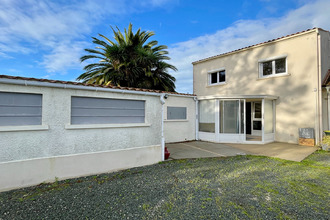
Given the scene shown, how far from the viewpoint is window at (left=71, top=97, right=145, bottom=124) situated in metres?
5.56

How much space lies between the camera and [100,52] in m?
17.0

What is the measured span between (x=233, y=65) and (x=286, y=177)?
34.4ft

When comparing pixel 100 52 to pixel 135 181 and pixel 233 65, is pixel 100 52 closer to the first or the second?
pixel 233 65

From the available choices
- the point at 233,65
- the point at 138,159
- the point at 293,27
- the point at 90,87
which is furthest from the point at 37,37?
the point at 293,27

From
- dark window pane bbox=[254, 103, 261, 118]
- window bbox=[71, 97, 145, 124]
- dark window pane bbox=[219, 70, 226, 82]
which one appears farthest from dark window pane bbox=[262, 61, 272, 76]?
window bbox=[71, 97, 145, 124]

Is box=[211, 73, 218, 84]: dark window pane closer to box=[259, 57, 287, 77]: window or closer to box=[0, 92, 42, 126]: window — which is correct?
box=[259, 57, 287, 77]: window

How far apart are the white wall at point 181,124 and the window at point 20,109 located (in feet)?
24.6

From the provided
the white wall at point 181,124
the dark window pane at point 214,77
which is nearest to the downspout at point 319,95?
the dark window pane at point 214,77

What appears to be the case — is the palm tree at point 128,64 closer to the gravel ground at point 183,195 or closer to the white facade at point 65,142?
the white facade at point 65,142

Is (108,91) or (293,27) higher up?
(293,27)

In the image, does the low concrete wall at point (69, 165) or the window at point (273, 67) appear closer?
the low concrete wall at point (69, 165)

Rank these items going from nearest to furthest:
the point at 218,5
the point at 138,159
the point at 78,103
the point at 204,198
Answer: the point at 204,198, the point at 78,103, the point at 138,159, the point at 218,5

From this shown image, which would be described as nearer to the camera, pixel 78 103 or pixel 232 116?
pixel 78 103

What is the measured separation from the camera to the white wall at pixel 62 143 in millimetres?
4516
